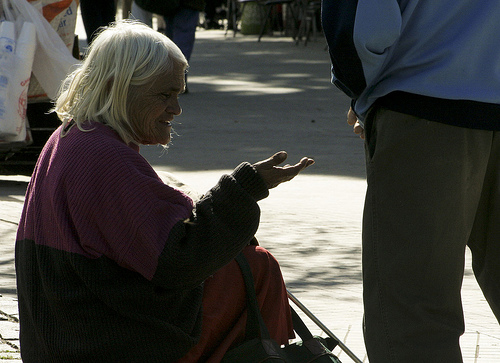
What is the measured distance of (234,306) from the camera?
248 cm

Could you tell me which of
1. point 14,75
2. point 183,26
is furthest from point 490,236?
point 183,26

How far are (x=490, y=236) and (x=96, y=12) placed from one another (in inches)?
258

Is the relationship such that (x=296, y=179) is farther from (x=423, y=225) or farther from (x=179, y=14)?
(x=423, y=225)

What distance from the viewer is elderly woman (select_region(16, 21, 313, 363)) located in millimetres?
2211

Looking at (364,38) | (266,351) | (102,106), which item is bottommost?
(266,351)

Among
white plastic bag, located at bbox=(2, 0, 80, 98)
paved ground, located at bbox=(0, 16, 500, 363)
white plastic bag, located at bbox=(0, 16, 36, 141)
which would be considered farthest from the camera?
white plastic bag, located at bbox=(2, 0, 80, 98)

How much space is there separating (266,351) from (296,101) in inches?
334

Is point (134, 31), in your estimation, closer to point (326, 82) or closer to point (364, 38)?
point (364, 38)

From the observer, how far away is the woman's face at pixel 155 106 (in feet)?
7.95

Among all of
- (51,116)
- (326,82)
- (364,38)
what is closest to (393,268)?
(364,38)

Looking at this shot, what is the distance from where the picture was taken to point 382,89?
2225 millimetres

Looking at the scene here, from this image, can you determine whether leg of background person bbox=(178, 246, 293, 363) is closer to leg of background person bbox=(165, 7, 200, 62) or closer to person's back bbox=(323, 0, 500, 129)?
person's back bbox=(323, 0, 500, 129)

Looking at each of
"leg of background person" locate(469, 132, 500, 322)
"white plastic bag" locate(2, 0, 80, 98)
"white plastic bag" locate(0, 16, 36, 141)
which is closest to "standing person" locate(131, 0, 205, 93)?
"white plastic bag" locate(2, 0, 80, 98)

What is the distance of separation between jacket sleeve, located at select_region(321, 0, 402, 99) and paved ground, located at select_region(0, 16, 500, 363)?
4.48ft
